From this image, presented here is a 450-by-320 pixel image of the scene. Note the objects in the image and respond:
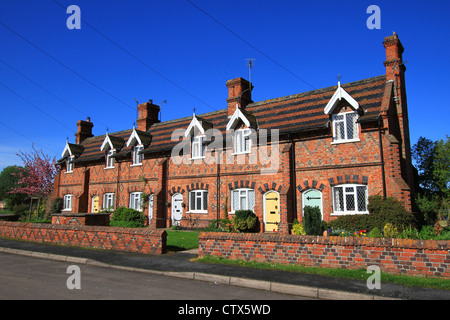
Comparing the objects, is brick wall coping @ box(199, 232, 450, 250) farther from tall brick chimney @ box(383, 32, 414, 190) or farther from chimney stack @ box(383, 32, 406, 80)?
chimney stack @ box(383, 32, 406, 80)

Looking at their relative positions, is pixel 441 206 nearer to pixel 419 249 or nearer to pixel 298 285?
pixel 419 249

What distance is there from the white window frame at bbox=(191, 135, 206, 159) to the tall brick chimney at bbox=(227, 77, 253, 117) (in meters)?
2.90

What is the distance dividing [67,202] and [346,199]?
2720 cm

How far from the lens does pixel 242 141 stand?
2152 cm

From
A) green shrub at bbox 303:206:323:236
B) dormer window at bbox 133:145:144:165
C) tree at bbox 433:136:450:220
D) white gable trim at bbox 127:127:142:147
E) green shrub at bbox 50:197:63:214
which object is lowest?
green shrub at bbox 303:206:323:236

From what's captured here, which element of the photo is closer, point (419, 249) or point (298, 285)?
point (298, 285)

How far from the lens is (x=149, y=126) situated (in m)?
30.2

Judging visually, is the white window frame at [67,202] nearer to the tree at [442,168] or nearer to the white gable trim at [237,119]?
the white gable trim at [237,119]

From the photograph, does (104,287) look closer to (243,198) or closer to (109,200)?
(243,198)

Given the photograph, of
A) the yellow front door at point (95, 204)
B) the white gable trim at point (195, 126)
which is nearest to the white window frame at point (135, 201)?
the yellow front door at point (95, 204)

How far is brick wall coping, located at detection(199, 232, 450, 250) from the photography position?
322 inches

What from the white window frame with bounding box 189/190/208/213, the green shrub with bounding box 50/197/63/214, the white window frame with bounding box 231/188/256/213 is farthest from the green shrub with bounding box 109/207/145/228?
the green shrub with bounding box 50/197/63/214
